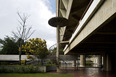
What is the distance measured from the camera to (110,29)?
6703 mm

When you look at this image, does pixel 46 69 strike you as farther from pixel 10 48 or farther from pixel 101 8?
pixel 10 48

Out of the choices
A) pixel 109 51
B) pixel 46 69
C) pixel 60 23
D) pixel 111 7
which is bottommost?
pixel 46 69

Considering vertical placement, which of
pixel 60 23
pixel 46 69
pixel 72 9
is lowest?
pixel 46 69

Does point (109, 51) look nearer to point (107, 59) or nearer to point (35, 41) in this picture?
point (107, 59)

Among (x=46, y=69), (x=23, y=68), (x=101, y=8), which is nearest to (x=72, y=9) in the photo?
(x=46, y=69)

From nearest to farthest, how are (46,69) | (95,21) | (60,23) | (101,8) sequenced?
1. (101,8)
2. (95,21)
3. (46,69)
4. (60,23)

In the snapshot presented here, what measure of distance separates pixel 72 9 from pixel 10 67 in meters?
12.3

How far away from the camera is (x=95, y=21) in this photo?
5930mm

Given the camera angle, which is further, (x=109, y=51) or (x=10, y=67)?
(x=109, y=51)

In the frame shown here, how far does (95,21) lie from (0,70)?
1435 cm

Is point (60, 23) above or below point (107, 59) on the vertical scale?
above

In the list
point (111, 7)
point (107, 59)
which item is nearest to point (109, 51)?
point (107, 59)

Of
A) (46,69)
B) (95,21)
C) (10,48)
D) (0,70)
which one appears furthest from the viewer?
(10,48)

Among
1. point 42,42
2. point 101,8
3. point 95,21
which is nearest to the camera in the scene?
point 101,8
